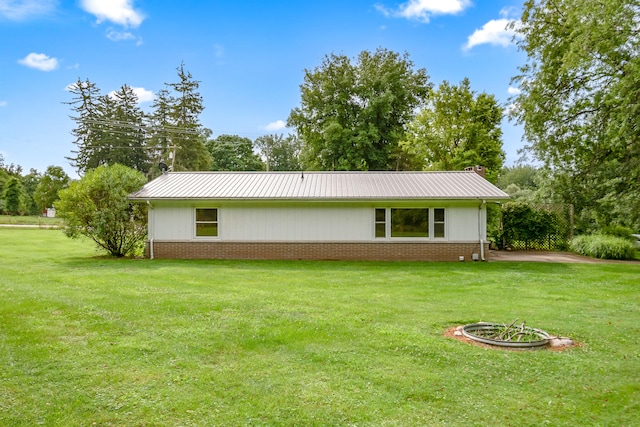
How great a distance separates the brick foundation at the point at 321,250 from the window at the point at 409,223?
364mm

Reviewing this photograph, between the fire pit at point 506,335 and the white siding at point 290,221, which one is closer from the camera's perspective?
the fire pit at point 506,335

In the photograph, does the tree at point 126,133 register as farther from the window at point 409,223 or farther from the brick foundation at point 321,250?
the window at point 409,223

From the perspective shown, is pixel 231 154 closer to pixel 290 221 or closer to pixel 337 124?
pixel 337 124

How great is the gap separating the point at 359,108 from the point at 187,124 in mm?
21910

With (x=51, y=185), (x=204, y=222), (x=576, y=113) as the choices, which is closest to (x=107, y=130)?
(x=51, y=185)

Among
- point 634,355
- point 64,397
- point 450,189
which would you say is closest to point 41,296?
point 64,397

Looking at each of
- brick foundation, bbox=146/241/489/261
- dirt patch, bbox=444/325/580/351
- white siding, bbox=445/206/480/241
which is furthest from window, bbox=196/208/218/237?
dirt patch, bbox=444/325/580/351

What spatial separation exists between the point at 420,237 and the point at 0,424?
13134 millimetres

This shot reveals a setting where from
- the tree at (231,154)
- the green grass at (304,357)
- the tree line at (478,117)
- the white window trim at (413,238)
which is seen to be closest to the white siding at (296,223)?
the white window trim at (413,238)

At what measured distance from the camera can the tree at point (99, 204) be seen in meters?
14.6

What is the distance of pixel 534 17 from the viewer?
690 inches

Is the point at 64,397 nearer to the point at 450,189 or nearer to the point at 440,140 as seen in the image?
the point at 450,189

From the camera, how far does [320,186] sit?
16.0 metres

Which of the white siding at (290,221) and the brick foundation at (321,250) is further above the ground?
the white siding at (290,221)
